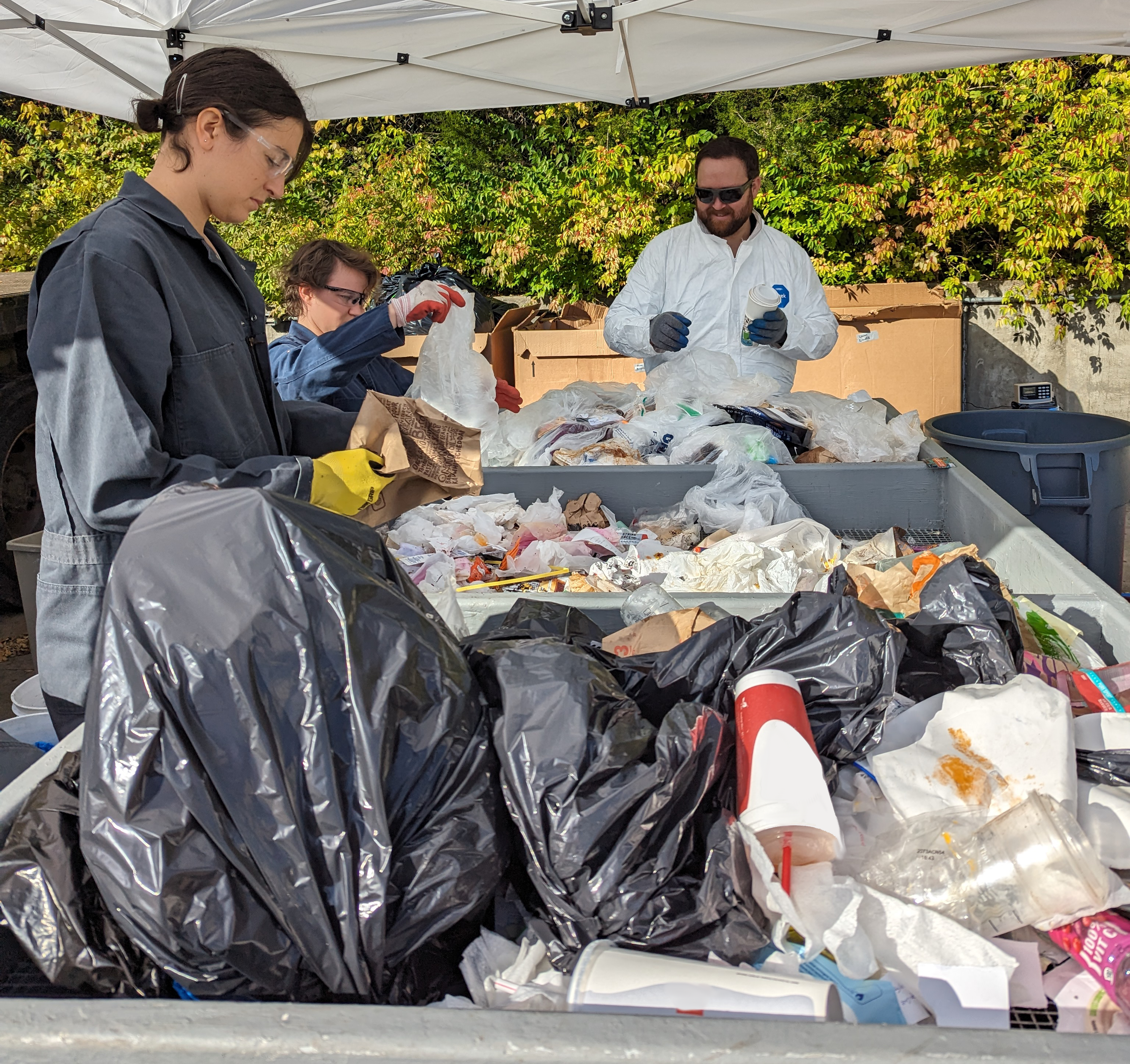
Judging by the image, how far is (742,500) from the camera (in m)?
3.23

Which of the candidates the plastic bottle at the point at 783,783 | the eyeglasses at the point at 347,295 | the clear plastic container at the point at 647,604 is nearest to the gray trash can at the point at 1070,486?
the clear plastic container at the point at 647,604

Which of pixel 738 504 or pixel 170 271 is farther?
pixel 738 504

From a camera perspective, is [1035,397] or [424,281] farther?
[1035,397]

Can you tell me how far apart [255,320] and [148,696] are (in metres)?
1.04

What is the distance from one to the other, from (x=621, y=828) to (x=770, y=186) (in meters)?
8.54

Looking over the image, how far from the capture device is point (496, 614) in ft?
7.50

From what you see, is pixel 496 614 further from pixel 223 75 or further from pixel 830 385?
pixel 830 385

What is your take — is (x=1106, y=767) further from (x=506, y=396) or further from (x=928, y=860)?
(x=506, y=396)

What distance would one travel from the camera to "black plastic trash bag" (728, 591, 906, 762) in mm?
1502

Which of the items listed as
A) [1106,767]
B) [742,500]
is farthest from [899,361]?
[1106,767]

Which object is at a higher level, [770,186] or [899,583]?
[770,186]

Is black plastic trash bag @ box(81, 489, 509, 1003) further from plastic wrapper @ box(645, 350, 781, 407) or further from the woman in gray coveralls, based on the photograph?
plastic wrapper @ box(645, 350, 781, 407)

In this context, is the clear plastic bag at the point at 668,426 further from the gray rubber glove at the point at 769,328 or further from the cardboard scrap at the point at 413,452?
the cardboard scrap at the point at 413,452

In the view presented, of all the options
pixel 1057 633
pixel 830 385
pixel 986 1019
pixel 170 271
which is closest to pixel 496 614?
pixel 170 271
